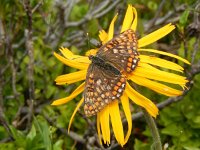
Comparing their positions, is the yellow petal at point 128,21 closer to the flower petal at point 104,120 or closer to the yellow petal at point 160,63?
the yellow petal at point 160,63

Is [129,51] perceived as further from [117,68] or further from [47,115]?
[47,115]

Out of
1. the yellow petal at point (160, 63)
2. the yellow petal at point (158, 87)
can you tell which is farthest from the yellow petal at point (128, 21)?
the yellow petal at point (158, 87)

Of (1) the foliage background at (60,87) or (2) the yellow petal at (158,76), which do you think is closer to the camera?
(2) the yellow petal at (158,76)

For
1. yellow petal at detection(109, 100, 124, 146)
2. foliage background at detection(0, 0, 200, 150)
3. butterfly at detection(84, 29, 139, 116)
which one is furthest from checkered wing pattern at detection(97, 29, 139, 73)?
foliage background at detection(0, 0, 200, 150)

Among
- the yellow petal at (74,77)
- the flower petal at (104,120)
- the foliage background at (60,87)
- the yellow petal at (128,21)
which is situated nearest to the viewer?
the flower petal at (104,120)

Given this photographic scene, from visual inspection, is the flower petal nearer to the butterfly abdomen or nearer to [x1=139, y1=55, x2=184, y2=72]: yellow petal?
the butterfly abdomen

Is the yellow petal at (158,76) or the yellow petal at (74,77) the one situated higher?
the yellow petal at (158,76)

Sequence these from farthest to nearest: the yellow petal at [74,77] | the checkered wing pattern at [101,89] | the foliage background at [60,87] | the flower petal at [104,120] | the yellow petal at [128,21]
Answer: the foliage background at [60,87], the yellow petal at [128,21], the yellow petal at [74,77], the flower petal at [104,120], the checkered wing pattern at [101,89]

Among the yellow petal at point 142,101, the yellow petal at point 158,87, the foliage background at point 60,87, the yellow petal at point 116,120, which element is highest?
the yellow petal at point 158,87

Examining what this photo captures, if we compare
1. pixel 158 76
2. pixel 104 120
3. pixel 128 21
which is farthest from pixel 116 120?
pixel 128 21
